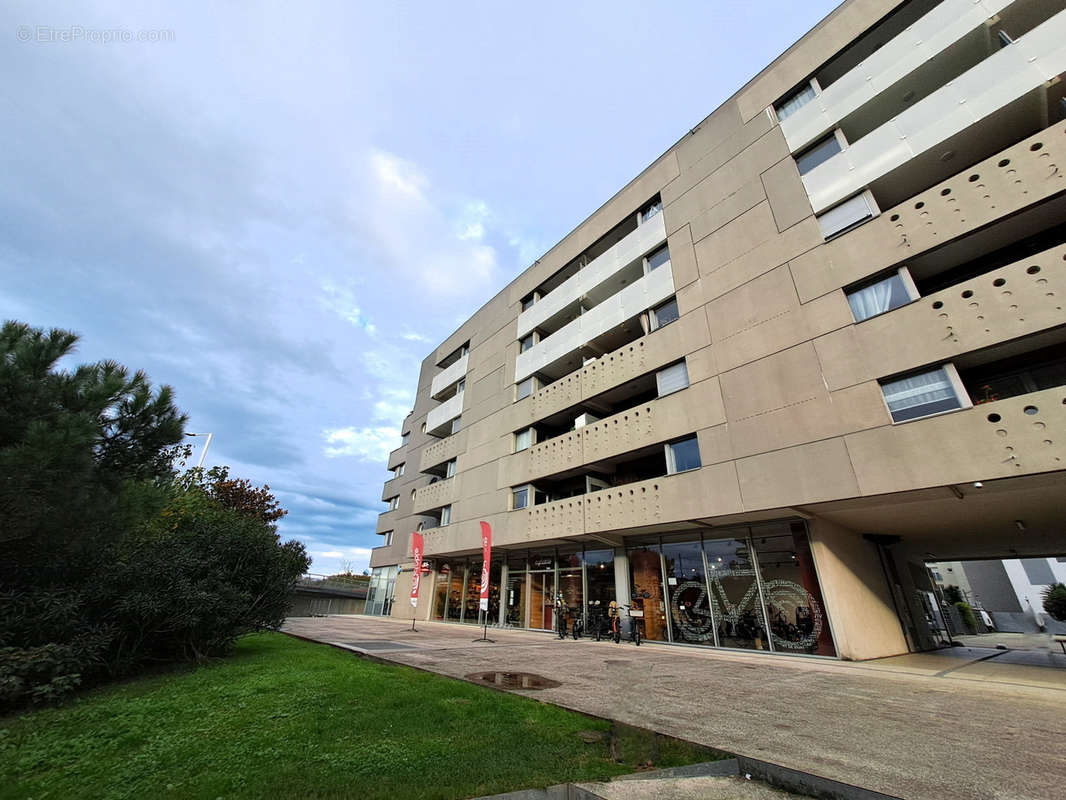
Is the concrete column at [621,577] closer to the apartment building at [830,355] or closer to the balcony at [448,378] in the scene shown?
the apartment building at [830,355]

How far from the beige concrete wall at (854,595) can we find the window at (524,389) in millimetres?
14342

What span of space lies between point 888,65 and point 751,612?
17222mm

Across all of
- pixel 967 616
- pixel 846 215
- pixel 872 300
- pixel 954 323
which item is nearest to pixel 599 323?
pixel 846 215

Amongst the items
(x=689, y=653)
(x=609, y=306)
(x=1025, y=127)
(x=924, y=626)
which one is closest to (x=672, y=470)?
(x=689, y=653)

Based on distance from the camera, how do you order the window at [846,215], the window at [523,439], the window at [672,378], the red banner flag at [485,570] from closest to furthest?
the window at [846,215] < the red banner flag at [485,570] < the window at [672,378] < the window at [523,439]

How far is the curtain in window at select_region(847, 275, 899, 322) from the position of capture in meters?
11.5

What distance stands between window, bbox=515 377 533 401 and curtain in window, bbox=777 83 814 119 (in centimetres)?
1523

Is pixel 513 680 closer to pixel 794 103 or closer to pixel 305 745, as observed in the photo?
pixel 305 745

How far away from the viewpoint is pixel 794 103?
15.7m

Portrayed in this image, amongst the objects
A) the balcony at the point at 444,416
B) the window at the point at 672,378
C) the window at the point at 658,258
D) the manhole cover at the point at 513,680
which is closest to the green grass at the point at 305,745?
the manhole cover at the point at 513,680

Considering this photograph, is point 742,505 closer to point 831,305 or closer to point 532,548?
point 831,305

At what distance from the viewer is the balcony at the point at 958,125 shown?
414 inches

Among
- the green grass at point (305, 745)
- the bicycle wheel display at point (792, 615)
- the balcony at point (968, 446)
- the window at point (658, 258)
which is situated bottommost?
the green grass at point (305, 745)

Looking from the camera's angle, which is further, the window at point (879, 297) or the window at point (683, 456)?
the window at point (683, 456)
